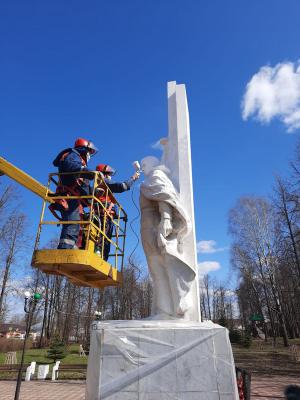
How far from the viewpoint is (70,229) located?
6.07 m

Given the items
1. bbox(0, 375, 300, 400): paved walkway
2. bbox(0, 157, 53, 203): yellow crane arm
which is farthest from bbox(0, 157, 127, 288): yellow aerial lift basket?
bbox(0, 375, 300, 400): paved walkway

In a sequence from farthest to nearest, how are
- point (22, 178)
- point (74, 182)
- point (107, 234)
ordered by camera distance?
point (107, 234)
point (22, 178)
point (74, 182)

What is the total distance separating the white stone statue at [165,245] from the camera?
4.82 m

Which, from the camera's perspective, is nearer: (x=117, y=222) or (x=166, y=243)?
(x=166, y=243)

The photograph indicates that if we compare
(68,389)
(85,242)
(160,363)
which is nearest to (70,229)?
(85,242)

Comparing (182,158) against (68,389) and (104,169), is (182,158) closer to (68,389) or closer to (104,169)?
(104,169)

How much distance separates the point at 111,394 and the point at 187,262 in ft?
7.00

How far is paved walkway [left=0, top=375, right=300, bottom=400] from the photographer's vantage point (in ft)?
36.5

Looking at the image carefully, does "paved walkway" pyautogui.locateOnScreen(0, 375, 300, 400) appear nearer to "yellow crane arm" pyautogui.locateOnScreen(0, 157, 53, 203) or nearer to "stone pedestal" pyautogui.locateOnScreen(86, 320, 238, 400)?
"stone pedestal" pyautogui.locateOnScreen(86, 320, 238, 400)

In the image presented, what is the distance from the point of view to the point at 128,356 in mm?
4004

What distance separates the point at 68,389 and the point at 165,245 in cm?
1164

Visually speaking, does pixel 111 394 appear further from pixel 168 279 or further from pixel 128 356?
pixel 168 279

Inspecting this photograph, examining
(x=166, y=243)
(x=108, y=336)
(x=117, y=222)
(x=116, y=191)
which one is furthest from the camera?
(x=117, y=222)

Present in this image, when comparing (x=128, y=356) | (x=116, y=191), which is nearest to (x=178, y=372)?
(x=128, y=356)
